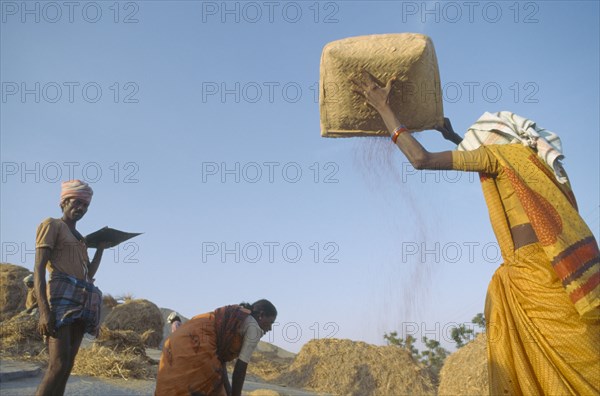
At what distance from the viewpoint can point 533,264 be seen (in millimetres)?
A: 2447

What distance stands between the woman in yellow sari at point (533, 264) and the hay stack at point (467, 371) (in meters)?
6.81

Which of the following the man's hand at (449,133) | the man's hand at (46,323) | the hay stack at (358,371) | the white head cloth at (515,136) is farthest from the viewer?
the hay stack at (358,371)

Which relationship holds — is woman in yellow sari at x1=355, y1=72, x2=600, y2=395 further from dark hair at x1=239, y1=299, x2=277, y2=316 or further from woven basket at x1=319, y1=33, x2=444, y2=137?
dark hair at x1=239, y1=299, x2=277, y2=316

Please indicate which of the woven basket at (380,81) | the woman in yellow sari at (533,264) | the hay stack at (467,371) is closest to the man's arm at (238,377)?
the woven basket at (380,81)

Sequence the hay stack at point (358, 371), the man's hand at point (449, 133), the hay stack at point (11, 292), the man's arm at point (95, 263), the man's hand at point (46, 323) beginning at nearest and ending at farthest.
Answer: the man's hand at point (449, 133)
the man's hand at point (46, 323)
the man's arm at point (95, 263)
the hay stack at point (358, 371)
the hay stack at point (11, 292)

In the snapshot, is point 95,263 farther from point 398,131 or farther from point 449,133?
point 449,133

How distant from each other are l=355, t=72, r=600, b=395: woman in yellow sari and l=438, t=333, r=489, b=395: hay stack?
Result: 681 cm

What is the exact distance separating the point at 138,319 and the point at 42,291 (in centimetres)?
910

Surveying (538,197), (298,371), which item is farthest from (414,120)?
(298,371)

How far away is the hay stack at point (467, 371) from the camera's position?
341 inches

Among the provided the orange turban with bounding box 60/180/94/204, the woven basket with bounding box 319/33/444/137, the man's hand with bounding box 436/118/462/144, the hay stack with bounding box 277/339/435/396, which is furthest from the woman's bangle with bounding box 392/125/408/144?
the hay stack with bounding box 277/339/435/396

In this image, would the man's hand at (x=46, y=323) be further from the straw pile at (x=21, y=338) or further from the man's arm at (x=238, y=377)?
the straw pile at (x=21, y=338)

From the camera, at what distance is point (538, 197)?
2488mm

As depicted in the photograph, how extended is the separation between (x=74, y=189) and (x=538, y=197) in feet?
10.1
